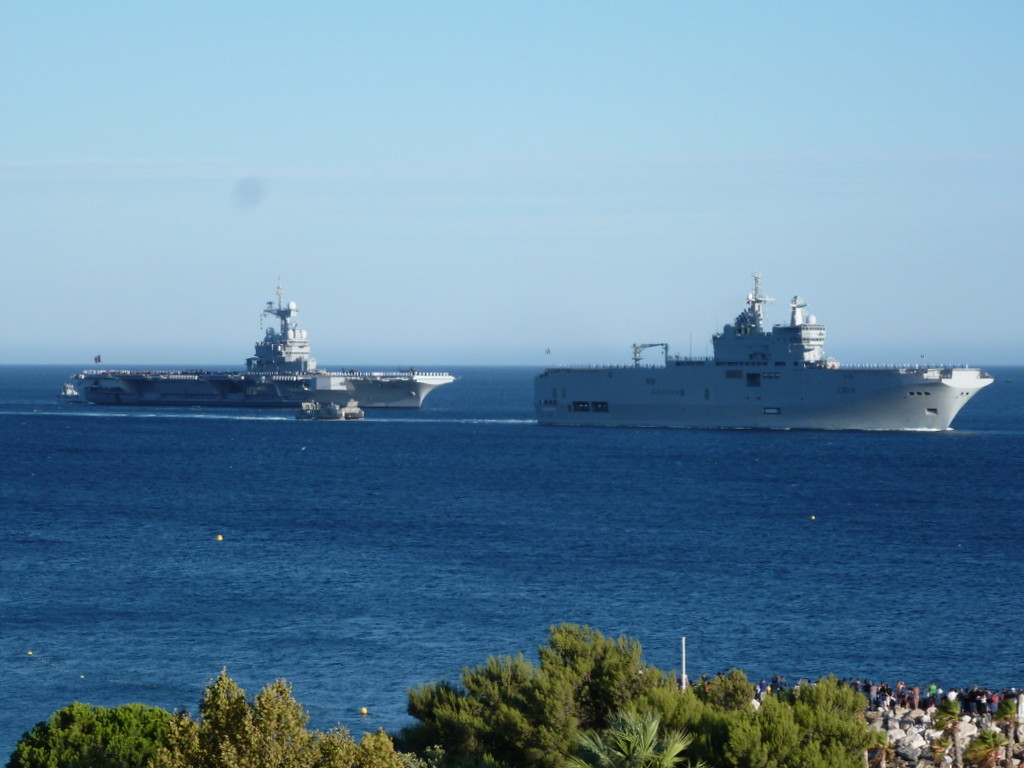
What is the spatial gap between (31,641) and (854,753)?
940 inches

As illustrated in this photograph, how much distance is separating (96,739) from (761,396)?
81469 millimetres

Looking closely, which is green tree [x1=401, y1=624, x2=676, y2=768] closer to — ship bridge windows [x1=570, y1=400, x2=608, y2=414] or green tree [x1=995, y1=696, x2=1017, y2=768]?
green tree [x1=995, y1=696, x2=1017, y2=768]

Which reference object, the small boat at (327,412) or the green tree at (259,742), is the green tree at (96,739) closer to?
the green tree at (259,742)

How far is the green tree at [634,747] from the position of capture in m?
17.0

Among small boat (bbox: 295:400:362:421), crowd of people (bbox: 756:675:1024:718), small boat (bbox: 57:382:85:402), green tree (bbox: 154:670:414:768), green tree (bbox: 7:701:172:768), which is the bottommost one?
crowd of people (bbox: 756:675:1024:718)

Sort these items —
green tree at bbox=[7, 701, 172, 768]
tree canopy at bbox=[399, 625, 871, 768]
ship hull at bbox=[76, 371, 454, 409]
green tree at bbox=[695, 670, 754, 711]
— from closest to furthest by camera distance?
tree canopy at bbox=[399, 625, 871, 768] < green tree at bbox=[695, 670, 754, 711] < green tree at bbox=[7, 701, 172, 768] < ship hull at bbox=[76, 371, 454, 409]

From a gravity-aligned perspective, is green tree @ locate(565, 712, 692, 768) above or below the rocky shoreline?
above

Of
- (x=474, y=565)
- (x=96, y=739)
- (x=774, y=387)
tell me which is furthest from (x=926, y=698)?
(x=774, y=387)

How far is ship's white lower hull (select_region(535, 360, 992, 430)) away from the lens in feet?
308

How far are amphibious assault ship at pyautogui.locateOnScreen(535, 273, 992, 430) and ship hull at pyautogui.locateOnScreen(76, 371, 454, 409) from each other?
32697 millimetres

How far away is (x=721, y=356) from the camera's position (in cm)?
9912

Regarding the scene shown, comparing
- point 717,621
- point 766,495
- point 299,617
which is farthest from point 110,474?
point 717,621

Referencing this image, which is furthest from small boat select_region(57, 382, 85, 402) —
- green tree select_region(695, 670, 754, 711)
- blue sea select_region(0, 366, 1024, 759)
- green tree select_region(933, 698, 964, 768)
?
green tree select_region(695, 670, 754, 711)

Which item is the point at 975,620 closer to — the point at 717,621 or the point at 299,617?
the point at 717,621
